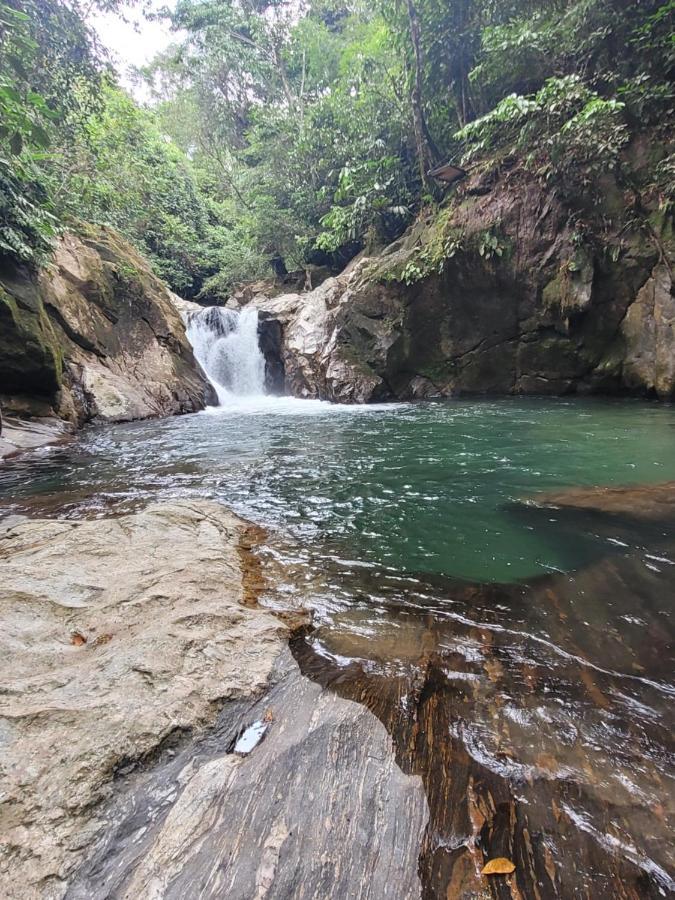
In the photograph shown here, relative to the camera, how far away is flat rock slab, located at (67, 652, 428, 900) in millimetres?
1021

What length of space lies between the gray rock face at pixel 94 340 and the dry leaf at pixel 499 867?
9305mm

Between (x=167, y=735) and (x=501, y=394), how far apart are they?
11.9m

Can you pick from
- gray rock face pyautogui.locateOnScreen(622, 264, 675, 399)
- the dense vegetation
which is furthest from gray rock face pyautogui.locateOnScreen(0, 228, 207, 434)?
gray rock face pyautogui.locateOnScreen(622, 264, 675, 399)

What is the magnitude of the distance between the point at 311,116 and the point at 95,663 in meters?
19.0

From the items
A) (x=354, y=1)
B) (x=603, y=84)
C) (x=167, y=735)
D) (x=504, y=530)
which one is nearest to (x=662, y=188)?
(x=603, y=84)

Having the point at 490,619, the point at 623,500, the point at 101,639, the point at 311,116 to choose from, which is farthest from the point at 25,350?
the point at 311,116

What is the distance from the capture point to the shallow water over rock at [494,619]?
1.20m

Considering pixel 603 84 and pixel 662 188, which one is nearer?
pixel 662 188

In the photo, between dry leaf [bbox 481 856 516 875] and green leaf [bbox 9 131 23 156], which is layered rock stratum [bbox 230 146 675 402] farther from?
dry leaf [bbox 481 856 516 875]

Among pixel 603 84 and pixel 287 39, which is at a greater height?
pixel 287 39

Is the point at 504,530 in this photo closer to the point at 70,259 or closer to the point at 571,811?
the point at 571,811

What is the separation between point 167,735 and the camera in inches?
55.9

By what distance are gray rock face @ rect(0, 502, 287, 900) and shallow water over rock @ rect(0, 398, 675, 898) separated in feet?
1.15

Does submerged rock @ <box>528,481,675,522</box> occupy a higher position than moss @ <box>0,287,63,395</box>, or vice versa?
moss @ <box>0,287,63,395</box>
